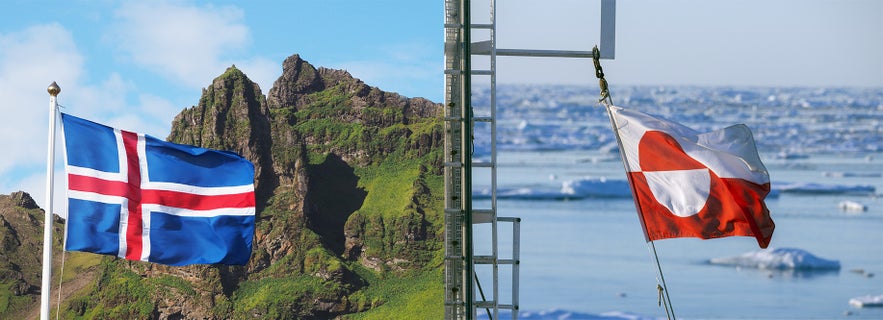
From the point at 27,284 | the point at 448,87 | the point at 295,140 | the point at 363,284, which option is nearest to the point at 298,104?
the point at 295,140

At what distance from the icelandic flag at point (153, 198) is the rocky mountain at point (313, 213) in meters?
37.0

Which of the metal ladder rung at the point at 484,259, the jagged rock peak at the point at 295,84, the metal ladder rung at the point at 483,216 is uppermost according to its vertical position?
the jagged rock peak at the point at 295,84

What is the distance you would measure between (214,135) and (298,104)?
3.72m

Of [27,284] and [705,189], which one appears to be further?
[27,284]

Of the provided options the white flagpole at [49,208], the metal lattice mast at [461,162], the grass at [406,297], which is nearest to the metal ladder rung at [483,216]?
the metal lattice mast at [461,162]

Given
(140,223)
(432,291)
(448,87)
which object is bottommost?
(432,291)

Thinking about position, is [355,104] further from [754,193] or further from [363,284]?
[754,193]

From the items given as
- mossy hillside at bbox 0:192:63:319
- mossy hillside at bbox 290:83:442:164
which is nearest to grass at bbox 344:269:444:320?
mossy hillside at bbox 290:83:442:164

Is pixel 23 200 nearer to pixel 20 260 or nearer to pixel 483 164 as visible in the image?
pixel 20 260

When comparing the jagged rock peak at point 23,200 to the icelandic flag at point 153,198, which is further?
the jagged rock peak at point 23,200

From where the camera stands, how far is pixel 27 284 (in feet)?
145

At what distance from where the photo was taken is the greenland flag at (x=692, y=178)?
16.4 feet

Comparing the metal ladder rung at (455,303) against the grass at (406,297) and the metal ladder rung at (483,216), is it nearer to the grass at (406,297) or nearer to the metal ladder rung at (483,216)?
the metal ladder rung at (483,216)

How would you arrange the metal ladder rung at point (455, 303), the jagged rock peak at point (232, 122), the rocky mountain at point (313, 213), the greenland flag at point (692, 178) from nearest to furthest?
the greenland flag at point (692, 178) < the metal ladder rung at point (455, 303) < the jagged rock peak at point (232, 122) < the rocky mountain at point (313, 213)
